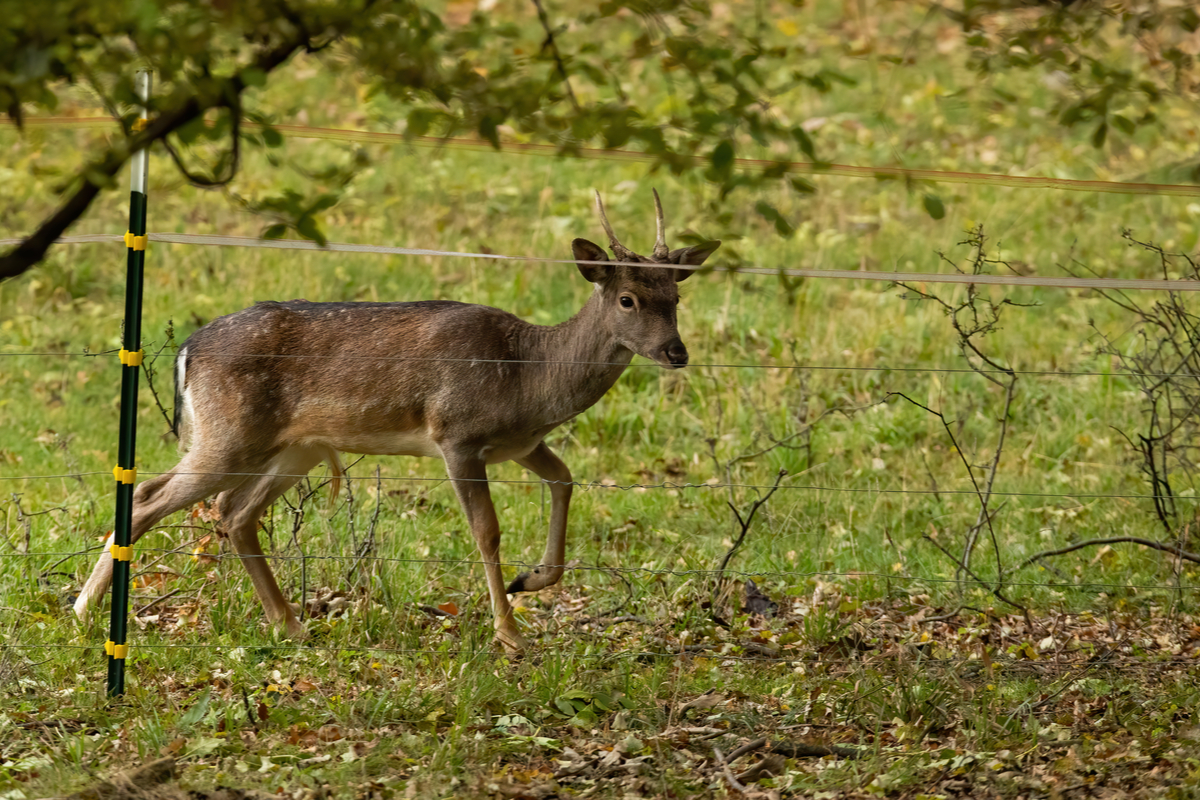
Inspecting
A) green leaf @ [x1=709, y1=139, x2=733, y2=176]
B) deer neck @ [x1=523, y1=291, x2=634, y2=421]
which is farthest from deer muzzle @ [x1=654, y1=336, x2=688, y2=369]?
green leaf @ [x1=709, y1=139, x2=733, y2=176]

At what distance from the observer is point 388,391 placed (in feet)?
21.3

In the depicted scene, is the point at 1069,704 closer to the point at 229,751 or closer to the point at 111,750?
the point at 229,751

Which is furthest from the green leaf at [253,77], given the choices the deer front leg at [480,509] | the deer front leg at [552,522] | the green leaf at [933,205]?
the deer front leg at [552,522]

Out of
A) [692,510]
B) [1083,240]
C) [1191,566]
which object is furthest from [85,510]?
[1083,240]

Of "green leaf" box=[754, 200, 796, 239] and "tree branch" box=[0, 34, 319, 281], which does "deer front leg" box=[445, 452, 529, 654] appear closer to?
"tree branch" box=[0, 34, 319, 281]

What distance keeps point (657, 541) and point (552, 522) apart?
1164 millimetres

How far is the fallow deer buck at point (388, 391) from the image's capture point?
6.47 meters

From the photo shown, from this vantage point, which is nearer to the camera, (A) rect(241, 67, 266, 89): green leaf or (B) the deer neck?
(A) rect(241, 67, 266, 89): green leaf

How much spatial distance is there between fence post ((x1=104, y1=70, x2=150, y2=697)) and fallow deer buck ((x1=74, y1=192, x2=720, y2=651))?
36.9 inches

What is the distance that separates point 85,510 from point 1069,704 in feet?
17.3

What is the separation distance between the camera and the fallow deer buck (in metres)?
6.47

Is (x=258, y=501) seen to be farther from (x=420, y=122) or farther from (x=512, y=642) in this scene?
(x=420, y=122)

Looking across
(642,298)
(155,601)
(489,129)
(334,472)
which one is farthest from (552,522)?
(489,129)

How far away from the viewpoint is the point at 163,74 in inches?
140
